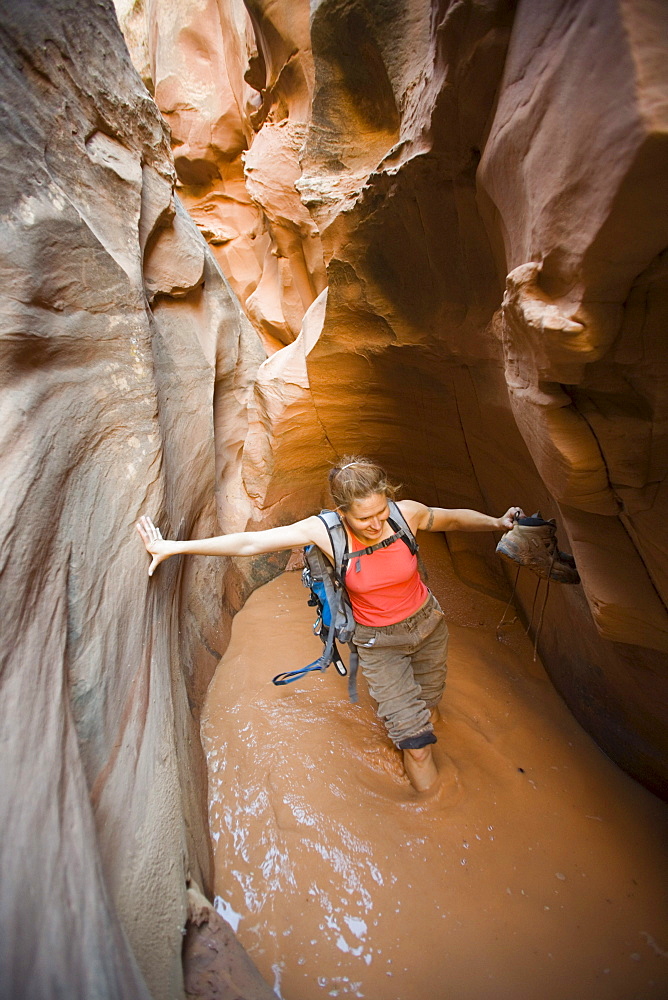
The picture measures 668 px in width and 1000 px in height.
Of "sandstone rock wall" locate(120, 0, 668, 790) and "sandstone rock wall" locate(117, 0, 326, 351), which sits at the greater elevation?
"sandstone rock wall" locate(117, 0, 326, 351)

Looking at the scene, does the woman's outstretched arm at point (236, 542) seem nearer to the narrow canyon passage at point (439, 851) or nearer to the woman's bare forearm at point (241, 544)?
the woman's bare forearm at point (241, 544)

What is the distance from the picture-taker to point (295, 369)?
400 cm

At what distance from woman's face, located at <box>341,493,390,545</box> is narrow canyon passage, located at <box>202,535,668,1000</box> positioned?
143 cm

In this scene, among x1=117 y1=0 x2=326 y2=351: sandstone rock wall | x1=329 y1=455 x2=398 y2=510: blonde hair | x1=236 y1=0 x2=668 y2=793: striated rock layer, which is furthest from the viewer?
x1=117 y1=0 x2=326 y2=351: sandstone rock wall

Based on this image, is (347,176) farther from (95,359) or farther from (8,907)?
(8,907)

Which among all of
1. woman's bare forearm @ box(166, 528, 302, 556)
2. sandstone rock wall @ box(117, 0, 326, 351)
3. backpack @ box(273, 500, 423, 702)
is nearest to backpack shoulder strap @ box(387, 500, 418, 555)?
backpack @ box(273, 500, 423, 702)

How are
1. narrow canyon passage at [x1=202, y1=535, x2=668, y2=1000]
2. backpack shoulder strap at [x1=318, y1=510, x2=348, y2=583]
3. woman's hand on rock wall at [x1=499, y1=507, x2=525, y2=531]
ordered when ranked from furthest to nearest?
woman's hand on rock wall at [x1=499, y1=507, x2=525, y2=531] < backpack shoulder strap at [x1=318, y1=510, x2=348, y2=583] < narrow canyon passage at [x1=202, y1=535, x2=668, y2=1000]

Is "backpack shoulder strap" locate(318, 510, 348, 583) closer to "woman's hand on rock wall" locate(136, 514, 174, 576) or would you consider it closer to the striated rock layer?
"woman's hand on rock wall" locate(136, 514, 174, 576)

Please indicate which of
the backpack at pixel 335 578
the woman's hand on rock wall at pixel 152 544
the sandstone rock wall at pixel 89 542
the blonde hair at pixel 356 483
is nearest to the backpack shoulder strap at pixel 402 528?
the backpack at pixel 335 578

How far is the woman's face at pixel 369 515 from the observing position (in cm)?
211

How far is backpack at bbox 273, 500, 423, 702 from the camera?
224 centimetres

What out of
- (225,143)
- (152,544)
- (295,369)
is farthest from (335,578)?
(225,143)

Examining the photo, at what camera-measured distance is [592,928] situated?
6.68 feet

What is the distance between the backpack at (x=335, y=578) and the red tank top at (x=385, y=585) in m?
0.03
